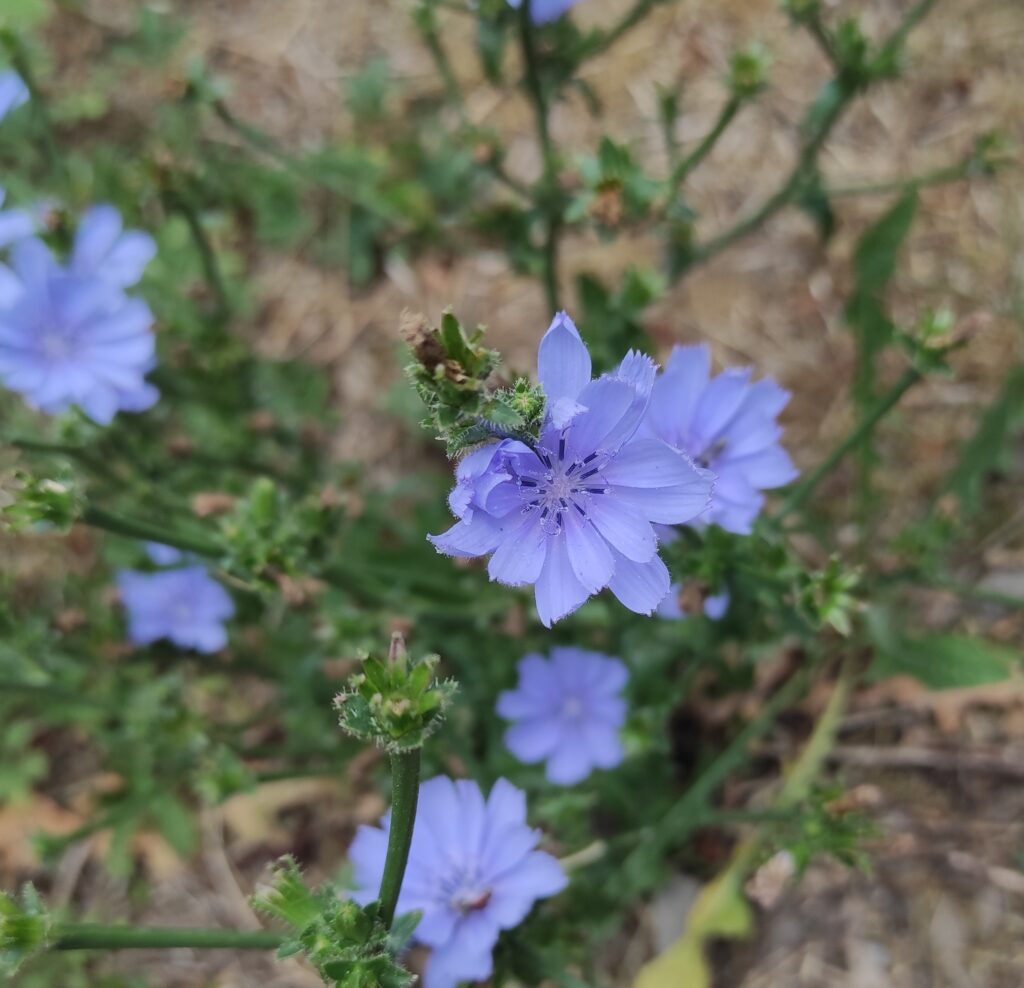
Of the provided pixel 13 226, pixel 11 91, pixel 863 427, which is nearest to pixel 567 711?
pixel 863 427

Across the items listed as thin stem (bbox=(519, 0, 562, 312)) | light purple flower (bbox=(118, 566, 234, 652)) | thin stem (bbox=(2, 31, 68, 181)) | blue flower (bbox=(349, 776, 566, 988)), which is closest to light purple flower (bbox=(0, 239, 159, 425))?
thin stem (bbox=(2, 31, 68, 181))

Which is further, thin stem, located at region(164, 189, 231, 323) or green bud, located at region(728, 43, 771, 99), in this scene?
thin stem, located at region(164, 189, 231, 323)

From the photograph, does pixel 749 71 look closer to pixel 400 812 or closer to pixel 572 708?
pixel 572 708

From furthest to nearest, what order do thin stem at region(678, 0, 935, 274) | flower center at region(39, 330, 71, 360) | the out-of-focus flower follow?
flower center at region(39, 330, 71, 360) → thin stem at region(678, 0, 935, 274) → the out-of-focus flower

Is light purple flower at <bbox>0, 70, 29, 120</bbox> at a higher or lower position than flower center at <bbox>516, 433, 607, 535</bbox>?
higher

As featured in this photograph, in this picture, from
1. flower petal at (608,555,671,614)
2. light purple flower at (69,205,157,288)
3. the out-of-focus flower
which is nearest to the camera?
flower petal at (608,555,671,614)

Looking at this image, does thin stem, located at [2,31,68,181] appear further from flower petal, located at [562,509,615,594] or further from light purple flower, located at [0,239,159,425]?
flower petal, located at [562,509,615,594]

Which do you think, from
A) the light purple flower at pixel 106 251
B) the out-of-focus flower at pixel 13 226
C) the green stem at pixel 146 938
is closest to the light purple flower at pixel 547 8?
the light purple flower at pixel 106 251

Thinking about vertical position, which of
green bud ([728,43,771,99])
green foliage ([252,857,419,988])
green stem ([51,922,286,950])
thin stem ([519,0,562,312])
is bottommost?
green foliage ([252,857,419,988])
